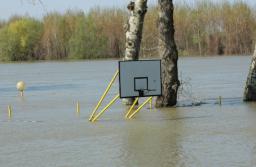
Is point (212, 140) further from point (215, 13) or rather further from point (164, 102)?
point (215, 13)

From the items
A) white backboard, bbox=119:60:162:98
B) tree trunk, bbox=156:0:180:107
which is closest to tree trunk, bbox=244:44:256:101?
tree trunk, bbox=156:0:180:107

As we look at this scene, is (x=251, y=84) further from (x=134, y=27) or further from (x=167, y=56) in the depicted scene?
(x=134, y=27)

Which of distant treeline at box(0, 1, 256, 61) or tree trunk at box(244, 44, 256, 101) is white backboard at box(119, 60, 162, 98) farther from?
distant treeline at box(0, 1, 256, 61)

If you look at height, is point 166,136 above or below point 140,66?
below

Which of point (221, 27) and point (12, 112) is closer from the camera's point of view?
point (12, 112)

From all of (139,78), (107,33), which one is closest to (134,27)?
(139,78)

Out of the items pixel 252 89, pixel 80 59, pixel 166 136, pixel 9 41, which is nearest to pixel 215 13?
pixel 80 59

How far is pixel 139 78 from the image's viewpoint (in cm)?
1822

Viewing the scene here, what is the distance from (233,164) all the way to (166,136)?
3699 millimetres

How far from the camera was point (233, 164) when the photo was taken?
10766mm

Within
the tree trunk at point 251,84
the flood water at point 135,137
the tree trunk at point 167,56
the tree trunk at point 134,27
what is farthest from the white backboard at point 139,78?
the tree trunk at point 251,84

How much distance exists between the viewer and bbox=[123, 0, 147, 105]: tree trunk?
22.0m

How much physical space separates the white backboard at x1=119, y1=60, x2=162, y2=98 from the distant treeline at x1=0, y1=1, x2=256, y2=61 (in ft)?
242

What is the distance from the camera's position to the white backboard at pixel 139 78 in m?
18.1
